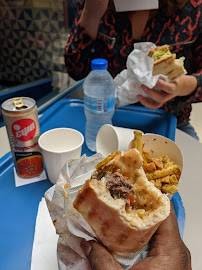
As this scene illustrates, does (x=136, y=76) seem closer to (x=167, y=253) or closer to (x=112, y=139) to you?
(x=112, y=139)

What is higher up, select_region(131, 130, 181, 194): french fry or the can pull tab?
the can pull tab

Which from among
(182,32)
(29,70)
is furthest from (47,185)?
(29,70)

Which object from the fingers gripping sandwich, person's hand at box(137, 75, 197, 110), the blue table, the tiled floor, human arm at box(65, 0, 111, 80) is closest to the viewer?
the fingers gripping sandwich

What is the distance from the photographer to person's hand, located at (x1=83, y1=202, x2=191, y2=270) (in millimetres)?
614

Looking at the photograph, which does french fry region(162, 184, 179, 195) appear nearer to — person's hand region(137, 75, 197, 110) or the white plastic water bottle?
the white plastic water bottle

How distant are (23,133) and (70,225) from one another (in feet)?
1.56

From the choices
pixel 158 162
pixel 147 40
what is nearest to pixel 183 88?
pixel 147 40

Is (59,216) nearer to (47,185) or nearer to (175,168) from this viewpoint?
(47,185)

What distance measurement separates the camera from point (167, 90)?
55.9 inches

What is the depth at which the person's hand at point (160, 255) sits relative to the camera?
61 cm

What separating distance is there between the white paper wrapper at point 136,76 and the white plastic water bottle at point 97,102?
8 cm

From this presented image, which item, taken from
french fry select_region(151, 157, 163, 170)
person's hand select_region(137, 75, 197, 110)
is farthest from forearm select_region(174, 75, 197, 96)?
french fry select_region(151, 157, 163, 170)

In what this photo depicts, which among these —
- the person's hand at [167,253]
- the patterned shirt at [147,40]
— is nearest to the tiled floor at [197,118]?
the patterned shirt at [147,40]

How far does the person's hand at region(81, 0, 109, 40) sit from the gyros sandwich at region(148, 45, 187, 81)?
488 mm
